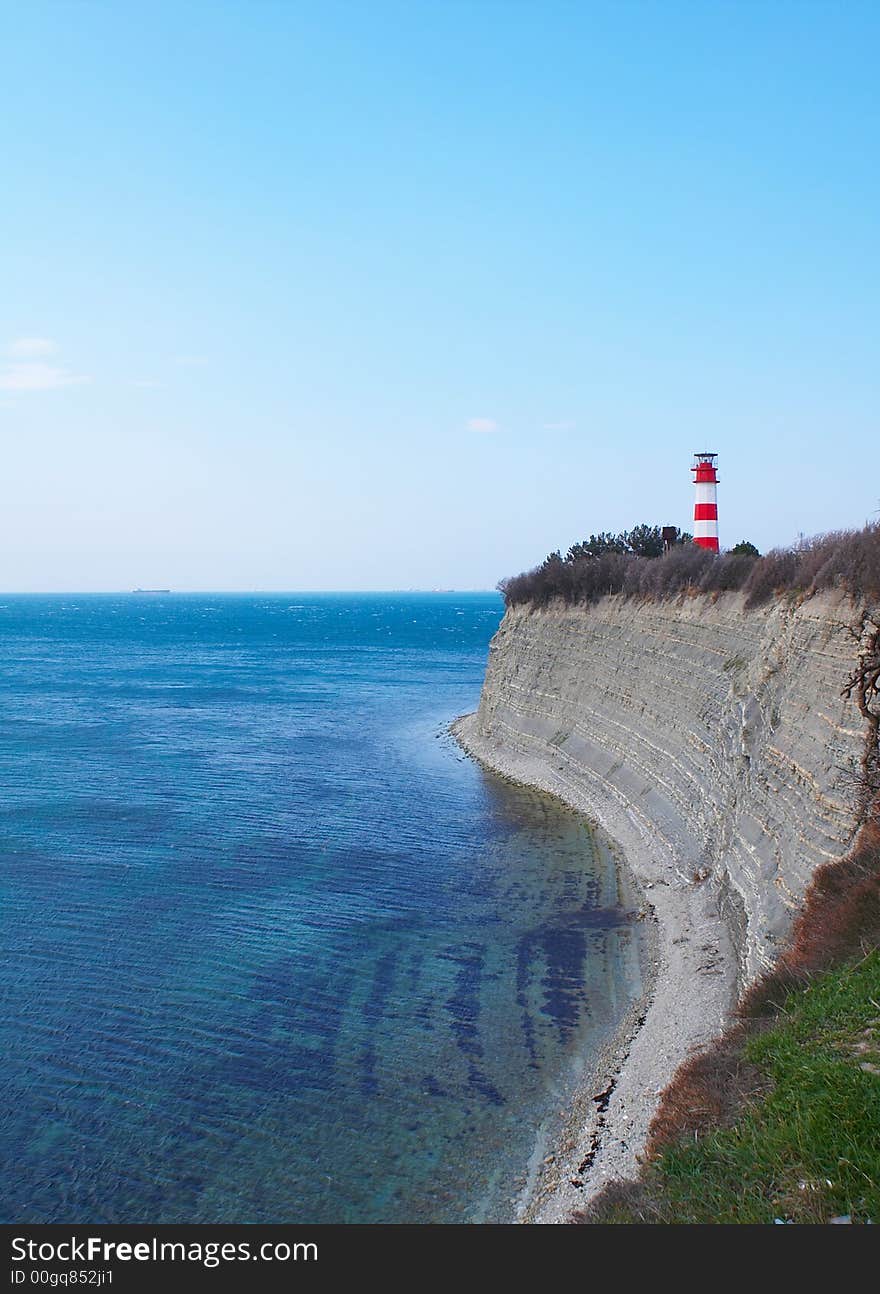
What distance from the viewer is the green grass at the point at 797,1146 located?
7488 millimetres

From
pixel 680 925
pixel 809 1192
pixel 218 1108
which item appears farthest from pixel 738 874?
pixel 809 1192

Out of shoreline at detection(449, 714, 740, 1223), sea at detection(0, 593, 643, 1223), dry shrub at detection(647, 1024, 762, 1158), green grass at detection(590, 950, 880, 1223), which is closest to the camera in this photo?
green grass at detection(590, 950, 880, 1223)

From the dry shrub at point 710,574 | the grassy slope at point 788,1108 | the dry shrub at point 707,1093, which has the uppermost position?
the dry shrub at point 710,574

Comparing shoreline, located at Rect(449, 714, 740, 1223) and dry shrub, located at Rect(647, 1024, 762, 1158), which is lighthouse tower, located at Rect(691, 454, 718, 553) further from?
dry shrub, located at Rect(647, 1024, 762, 1158)

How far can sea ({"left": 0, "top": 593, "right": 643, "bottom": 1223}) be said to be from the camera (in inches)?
509

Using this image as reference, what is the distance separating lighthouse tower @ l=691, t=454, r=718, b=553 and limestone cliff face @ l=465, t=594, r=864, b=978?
5822 millimetres

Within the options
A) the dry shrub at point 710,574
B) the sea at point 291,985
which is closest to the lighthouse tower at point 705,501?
the dry shrub at point 710,574

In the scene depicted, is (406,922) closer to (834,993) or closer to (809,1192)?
(834,993)

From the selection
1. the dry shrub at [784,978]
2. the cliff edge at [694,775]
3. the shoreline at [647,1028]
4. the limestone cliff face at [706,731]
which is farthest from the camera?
the limestone cliff face at [706,731]

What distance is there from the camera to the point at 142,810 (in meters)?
33.1

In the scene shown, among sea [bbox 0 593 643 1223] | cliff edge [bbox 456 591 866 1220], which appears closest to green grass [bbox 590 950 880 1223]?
cliff edge [bbox 456 591 866 1220]

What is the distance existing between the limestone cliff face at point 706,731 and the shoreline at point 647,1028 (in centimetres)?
44

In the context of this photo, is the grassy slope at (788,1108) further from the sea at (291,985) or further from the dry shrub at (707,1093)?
the sea at (291,985)
